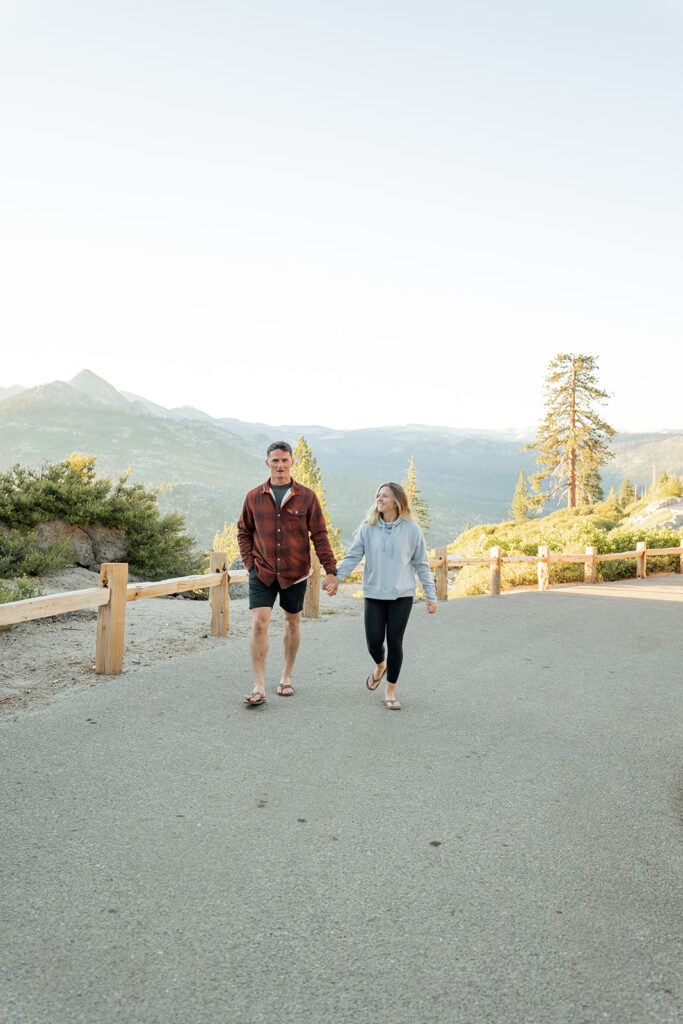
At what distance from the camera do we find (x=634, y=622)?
1130 cm

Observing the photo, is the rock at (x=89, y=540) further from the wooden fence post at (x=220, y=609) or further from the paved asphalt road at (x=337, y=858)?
the paved asphalt road at (x=337, y=858)

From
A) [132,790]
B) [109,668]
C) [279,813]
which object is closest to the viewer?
[279,813]

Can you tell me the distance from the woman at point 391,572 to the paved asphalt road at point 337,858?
0.52 m

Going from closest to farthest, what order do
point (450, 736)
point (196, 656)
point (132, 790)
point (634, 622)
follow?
1. point (132, 790)
2. point (450, 736)
3. point (196, 656)
4. point (634, 622)

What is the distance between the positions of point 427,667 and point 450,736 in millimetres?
2382

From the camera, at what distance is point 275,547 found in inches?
232

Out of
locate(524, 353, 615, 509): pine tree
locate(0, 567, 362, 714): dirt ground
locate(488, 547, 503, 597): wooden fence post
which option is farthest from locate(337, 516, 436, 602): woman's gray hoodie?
locate(524, 353, 615, 509): pine tree

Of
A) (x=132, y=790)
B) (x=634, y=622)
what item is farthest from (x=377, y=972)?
(x=634, y=622)

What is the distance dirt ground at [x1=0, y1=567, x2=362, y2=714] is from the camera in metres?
6.26

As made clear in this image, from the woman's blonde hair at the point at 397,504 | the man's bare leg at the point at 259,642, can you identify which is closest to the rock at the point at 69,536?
the man's bare leg at the point at 259,642

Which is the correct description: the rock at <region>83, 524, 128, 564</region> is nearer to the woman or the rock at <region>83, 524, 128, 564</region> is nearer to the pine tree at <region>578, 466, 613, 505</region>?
the woman

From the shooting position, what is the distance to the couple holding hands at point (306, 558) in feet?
19.3

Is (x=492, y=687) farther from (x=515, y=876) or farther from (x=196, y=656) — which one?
(x=515, y=876)

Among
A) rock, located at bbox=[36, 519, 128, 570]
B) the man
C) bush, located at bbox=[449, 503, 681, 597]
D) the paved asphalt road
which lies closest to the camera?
the paved asphalt road
